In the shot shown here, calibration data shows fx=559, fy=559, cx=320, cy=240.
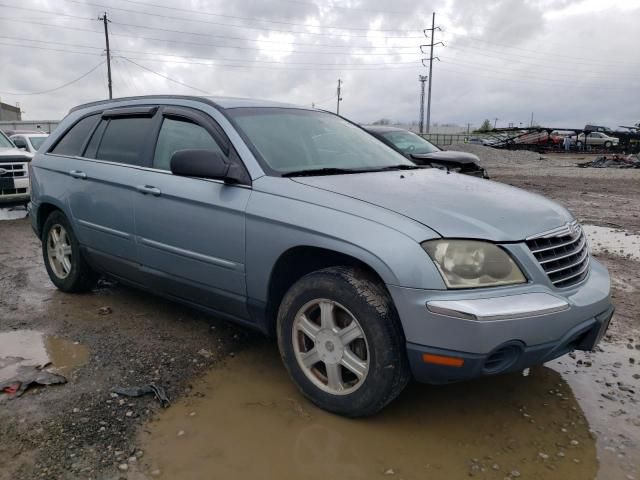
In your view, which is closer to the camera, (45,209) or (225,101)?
(225,101)

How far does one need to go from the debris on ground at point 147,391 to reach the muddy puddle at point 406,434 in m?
0.09

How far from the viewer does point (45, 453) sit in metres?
2.60

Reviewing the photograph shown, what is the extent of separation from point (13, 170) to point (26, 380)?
702cm

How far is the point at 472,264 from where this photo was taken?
8.61ft

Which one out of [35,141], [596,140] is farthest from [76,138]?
[596,140]

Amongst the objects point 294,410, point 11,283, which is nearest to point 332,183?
point 294,410

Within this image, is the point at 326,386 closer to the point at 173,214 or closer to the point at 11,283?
the point at 173,214

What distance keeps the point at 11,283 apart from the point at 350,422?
4.09m

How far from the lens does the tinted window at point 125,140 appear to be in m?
4.12

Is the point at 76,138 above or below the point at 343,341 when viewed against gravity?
above

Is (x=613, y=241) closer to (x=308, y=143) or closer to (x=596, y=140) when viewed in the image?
(x=308, y=143)

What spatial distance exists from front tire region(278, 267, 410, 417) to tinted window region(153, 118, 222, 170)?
1307mm

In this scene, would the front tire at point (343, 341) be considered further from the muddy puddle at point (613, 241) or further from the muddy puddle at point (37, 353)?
the muddy puddle at point (613, 241)

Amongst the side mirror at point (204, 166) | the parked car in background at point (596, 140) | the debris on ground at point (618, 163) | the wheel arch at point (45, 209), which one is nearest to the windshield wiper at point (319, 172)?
the side mirror at point (204, 166)
